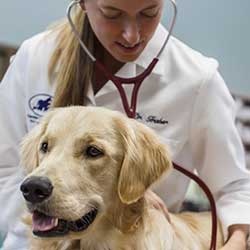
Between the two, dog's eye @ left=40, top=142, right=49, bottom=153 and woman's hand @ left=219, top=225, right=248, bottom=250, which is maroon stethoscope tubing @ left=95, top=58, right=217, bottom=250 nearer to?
woman's hand @ left=219, top=225, right=248, bottom=250

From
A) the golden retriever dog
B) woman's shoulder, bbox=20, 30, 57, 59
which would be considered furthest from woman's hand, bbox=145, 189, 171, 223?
woman's shoulder, bbox=20, 30, 57, 59

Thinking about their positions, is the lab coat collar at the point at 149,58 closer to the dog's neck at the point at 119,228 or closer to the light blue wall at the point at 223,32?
the dog's neck at the point at 119,228

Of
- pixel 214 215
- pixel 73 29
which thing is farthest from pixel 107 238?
pixel 73 29

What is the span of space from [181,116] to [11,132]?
455 mm

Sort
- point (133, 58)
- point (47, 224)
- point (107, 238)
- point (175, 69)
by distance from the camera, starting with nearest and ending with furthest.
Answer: point (47, 224)
point (107, 238)
point (133, 58)
point (175, 69)

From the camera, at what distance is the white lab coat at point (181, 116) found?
156 cm

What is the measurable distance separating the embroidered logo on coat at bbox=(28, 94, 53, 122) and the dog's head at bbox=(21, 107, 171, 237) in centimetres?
26

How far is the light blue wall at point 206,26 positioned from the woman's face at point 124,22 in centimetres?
129

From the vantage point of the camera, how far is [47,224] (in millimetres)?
1184

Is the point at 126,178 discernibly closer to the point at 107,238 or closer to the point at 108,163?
the point at 108,163

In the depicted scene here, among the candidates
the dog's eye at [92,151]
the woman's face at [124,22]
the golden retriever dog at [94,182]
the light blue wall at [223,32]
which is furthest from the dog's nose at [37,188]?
the light blue wall at [223,32]

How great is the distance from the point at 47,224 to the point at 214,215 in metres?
0.47

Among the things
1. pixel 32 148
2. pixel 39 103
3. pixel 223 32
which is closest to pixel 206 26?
pixel 223 32

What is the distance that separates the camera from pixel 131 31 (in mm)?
1372
